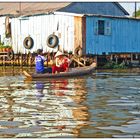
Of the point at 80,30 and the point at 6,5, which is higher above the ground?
the point at 6,5

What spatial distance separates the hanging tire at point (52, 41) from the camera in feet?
97.3

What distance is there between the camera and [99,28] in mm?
29625

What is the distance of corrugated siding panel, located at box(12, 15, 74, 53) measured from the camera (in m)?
29.3

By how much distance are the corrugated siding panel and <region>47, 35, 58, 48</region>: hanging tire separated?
305 millimetres

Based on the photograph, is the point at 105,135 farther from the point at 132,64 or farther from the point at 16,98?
the point at 132,64

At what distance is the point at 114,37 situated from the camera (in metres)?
30.2

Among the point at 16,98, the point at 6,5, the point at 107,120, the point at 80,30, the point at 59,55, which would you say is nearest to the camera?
the point at 107,120

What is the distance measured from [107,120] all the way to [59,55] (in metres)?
12.8

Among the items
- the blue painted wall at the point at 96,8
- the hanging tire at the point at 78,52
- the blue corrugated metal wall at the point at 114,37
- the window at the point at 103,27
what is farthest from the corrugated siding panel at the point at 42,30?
the blue painted wall at the point at 96,8

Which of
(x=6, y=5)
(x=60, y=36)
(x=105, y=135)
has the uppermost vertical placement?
(x=6, y=5)

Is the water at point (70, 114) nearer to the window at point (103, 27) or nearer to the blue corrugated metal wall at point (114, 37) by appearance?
the blue corrugated metal wall at point (114, 37)

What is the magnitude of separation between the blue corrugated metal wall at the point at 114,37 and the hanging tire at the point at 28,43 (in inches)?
186

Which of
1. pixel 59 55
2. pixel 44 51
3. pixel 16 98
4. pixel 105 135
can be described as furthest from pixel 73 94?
pixel 44 51

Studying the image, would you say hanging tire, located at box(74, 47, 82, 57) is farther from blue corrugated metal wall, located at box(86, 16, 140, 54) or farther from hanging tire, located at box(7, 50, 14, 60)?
hanging tire, located at box(7, 50, 14, 60)
